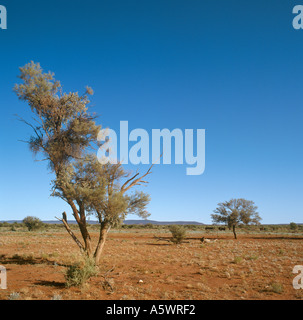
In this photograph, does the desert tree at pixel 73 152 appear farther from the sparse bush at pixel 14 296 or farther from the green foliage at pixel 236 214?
the green foliage at pixel 236 214

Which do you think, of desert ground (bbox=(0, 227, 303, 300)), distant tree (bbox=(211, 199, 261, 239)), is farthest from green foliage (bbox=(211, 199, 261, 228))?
desert ground (bbox=(0, 227, 303, 300))

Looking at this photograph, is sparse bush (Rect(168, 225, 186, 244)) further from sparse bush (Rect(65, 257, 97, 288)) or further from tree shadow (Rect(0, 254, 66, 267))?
sparse bush (Rect(65, 257, 97, 288))

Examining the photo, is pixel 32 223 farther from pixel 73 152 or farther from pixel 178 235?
pixel 73 152

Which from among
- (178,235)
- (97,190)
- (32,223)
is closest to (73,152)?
(97,190)

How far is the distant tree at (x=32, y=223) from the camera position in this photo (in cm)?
5141

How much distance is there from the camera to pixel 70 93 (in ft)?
46.5

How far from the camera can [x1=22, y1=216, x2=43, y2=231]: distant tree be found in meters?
51.4

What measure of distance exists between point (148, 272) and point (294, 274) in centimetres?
793

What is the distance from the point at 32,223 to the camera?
168 ft

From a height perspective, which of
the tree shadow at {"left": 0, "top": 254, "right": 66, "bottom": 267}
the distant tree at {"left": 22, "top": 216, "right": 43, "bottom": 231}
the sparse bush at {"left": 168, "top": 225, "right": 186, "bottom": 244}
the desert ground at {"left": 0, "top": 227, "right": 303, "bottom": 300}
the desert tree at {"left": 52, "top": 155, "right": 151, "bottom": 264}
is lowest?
the distant tree at {"left": 22, "top": 216, "right": 43, "bottom": 231}

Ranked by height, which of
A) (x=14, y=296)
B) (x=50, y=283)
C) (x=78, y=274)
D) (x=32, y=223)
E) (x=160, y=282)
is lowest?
(x=32, y=223)
